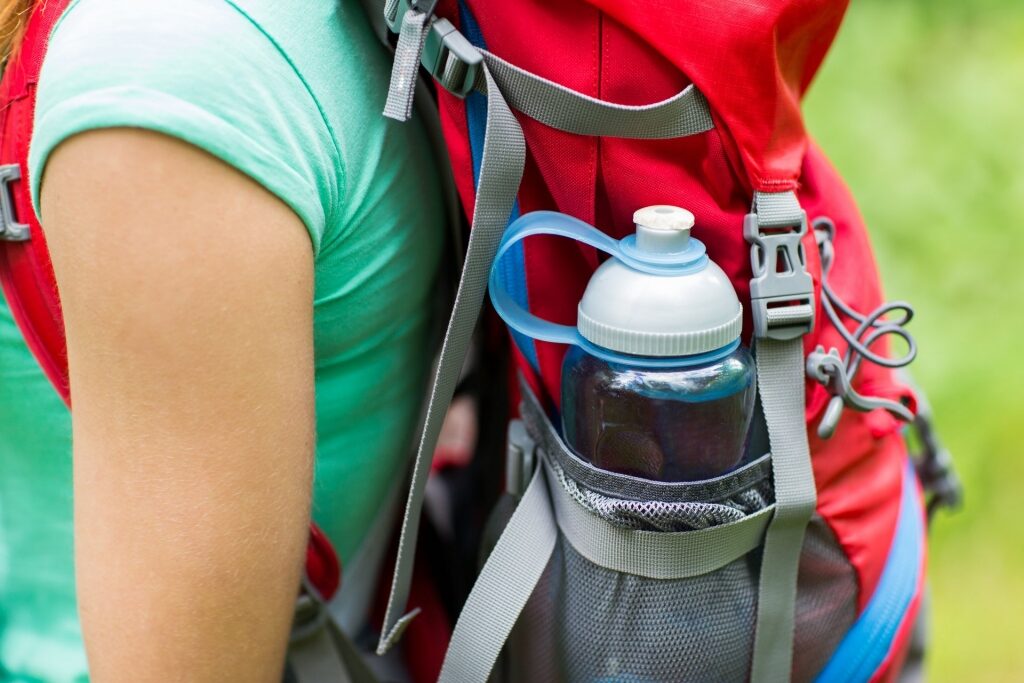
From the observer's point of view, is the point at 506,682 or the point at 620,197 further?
the point at 506,682

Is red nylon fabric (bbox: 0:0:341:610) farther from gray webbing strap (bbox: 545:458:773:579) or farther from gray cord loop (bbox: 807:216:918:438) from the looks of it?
gray cord loop (bbox: 807:216:918:438)

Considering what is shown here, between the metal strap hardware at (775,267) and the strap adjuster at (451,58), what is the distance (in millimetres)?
259

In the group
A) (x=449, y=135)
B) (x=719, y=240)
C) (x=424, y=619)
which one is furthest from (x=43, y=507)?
(x=719, y=240)

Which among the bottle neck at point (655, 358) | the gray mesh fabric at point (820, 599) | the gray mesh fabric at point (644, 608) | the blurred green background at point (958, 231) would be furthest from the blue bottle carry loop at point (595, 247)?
the blurred green background at point (958, 231)

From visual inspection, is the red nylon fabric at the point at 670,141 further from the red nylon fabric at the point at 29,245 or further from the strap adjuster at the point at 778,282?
the red nylon fabric at the point at 29,245

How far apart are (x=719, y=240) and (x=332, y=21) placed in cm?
37

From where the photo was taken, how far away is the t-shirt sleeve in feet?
2.38

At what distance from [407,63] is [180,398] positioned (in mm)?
306

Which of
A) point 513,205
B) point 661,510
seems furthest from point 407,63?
point 661,510

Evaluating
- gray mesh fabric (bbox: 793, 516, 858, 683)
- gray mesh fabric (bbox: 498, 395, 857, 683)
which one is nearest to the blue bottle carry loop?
gray mesh fabric (bbox: 498, 395, 857, 683)

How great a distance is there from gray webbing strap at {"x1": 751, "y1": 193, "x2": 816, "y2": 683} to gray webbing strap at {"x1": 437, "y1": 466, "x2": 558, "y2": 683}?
200mm

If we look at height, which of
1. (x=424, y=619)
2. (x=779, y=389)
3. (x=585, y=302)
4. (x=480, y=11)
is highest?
(x=480, y=11)

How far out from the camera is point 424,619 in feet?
4.08

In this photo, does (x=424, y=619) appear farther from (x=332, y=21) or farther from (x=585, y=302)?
(x=332, y=21)
